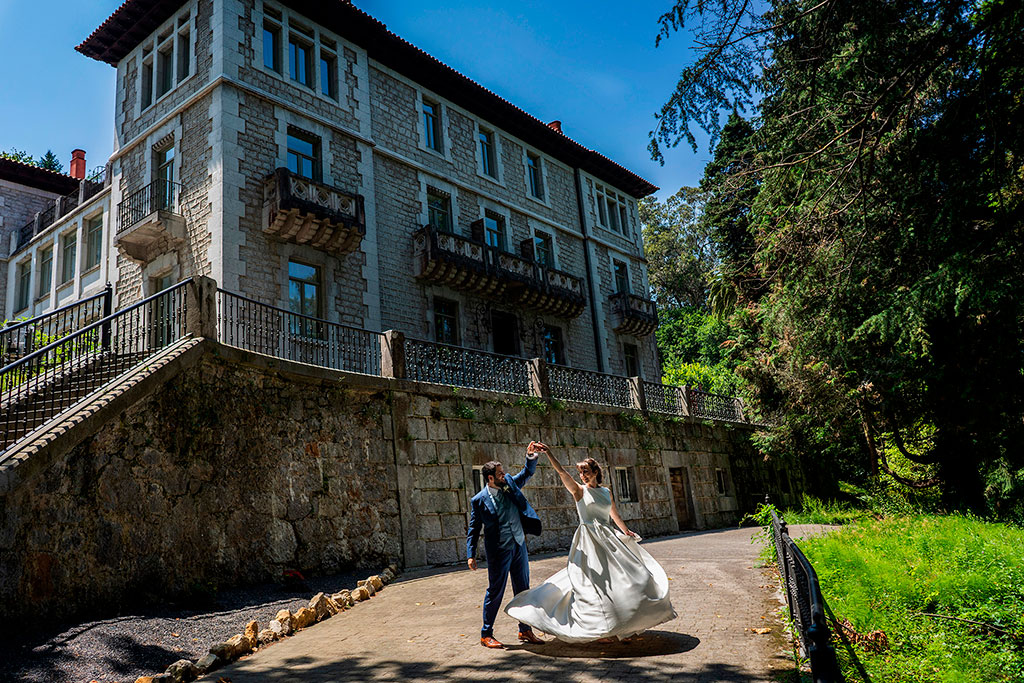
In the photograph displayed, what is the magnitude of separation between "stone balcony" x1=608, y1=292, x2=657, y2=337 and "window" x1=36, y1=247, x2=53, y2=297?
1859 cm

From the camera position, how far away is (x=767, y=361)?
65.8 feet

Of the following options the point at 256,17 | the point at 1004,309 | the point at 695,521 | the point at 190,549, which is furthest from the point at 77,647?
the point at 695,521

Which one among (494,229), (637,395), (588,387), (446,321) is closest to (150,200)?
(446,321)

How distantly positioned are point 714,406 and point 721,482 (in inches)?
97.3

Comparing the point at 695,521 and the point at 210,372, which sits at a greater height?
the point at 210,372

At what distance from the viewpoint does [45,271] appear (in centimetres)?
2288

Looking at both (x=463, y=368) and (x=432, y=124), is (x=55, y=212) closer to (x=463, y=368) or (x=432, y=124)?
(x=432, y=124)

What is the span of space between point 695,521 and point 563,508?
652cm

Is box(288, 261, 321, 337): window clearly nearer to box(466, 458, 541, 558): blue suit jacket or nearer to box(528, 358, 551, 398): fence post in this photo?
box(528, 358, 551, 398): fence post

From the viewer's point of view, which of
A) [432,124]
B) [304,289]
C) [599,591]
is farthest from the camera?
[432,124]

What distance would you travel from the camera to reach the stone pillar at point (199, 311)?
9671 mm

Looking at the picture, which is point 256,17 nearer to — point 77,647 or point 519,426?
point 519,426

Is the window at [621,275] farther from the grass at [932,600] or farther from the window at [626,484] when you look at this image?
the grass at [932,600]

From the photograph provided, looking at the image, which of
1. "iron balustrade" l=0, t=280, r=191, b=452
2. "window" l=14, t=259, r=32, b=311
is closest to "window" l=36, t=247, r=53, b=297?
"window" l=14, t=259, r=32, b=311
